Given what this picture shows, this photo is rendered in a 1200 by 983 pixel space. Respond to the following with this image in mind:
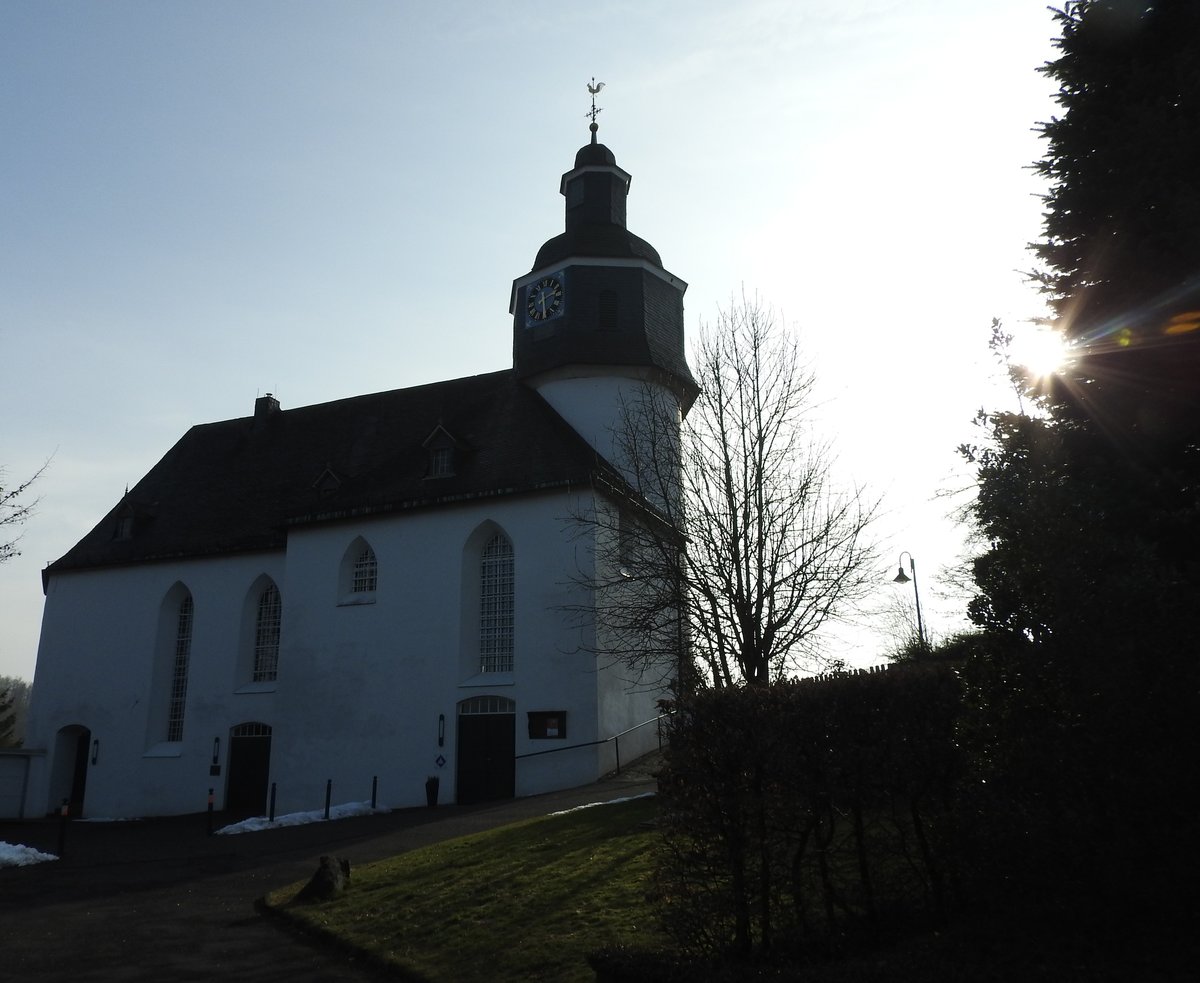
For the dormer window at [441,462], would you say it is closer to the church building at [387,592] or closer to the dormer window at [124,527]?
the church building at [387,592]

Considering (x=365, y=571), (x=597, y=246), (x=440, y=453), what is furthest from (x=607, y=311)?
(x=365, y=571)

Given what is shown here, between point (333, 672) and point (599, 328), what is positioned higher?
point (599, 328)

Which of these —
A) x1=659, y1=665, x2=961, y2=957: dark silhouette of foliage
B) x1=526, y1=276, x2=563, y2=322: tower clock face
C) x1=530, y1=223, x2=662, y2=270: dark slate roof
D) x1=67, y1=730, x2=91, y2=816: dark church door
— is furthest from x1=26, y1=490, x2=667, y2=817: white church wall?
x1=659, y1=665, x2=961, y2=957: dark silhouette of foliage

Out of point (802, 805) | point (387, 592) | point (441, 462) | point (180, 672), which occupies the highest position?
point (441, 462)

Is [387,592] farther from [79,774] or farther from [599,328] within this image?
[79,774]

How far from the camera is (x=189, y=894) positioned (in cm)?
1283

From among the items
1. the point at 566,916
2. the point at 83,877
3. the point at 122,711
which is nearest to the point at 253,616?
the point at 122,711

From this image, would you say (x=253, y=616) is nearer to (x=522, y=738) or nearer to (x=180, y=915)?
(x=522, y=738)

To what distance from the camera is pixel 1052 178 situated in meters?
10.4

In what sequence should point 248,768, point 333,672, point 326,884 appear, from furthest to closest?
point 248,768, point 333,672, point 326,884

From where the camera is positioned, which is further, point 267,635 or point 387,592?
point 267,635

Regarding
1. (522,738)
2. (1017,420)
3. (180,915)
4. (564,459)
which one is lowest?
(180,915)

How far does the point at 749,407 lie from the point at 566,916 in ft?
35.4

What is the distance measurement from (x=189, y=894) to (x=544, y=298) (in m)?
20.3
